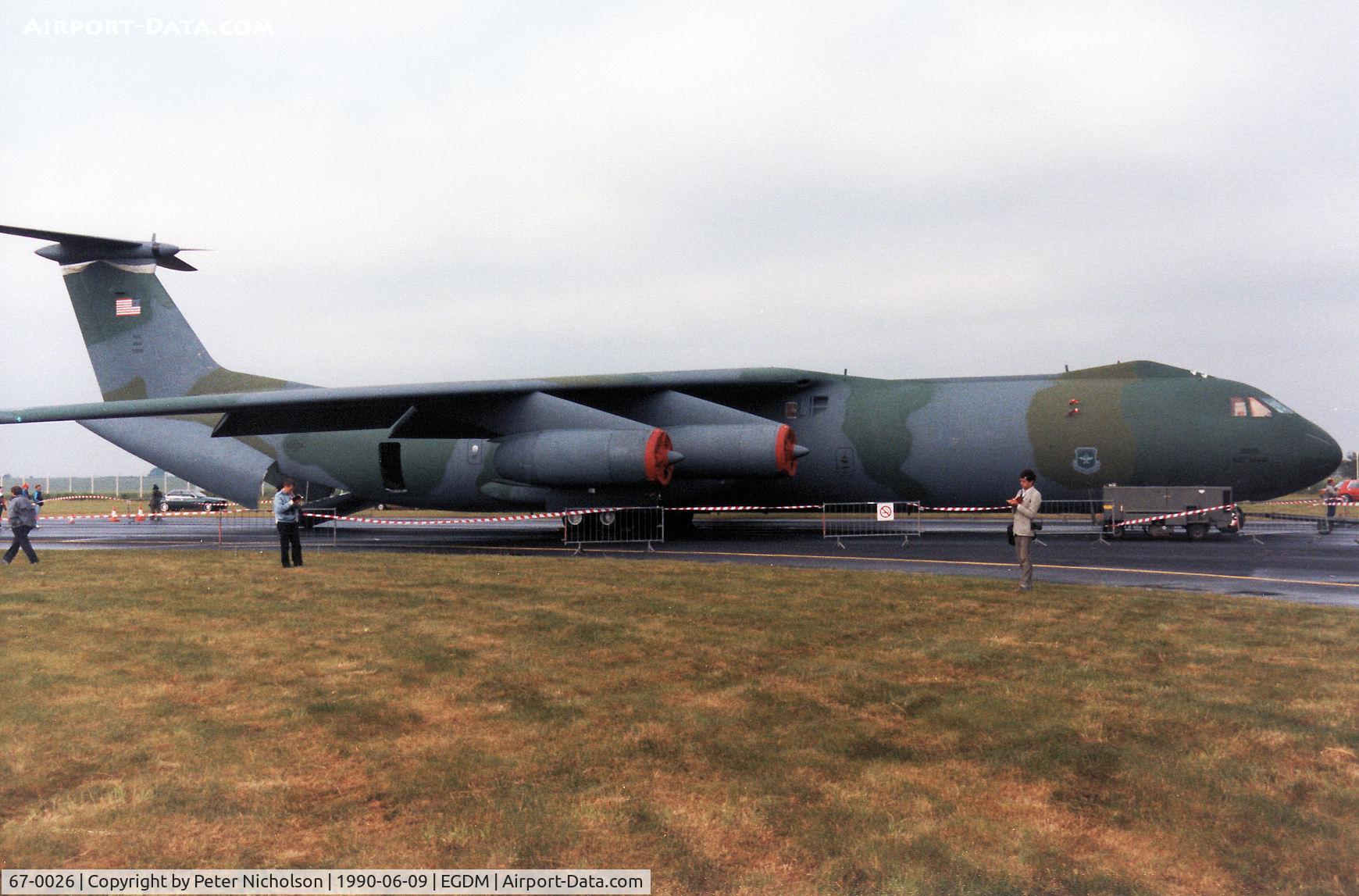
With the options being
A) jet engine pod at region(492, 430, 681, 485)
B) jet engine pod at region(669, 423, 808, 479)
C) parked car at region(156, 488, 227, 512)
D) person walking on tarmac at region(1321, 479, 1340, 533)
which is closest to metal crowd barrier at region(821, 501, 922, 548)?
jet engine pod at region(669, 423, 808, 479)

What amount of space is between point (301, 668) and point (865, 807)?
4749 millimetres

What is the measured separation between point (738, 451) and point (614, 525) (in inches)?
150

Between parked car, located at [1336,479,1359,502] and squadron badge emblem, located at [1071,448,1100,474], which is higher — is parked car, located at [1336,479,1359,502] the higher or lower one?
the lower one

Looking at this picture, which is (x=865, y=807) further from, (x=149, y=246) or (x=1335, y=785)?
(x=149, y=246)

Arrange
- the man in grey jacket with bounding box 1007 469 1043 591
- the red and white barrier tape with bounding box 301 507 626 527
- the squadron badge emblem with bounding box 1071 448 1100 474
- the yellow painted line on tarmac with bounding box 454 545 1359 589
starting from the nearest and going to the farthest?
the man in grey jacket with bounding box 1007 469 1043 591, the yellow painted line on tarmac with bounding box 454 545 1359 589, the squadron badge emblem with bounding box 1071 448 1100 474, the red and white barrier tape with bounding box 301 507 626 527

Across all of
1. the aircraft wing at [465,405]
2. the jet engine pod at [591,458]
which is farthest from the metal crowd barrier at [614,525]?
the aircraft wing at [465,405]

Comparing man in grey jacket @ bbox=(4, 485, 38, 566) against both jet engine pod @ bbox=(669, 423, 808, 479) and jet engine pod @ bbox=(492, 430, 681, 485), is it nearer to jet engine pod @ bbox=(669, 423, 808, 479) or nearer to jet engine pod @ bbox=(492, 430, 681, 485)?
jet engine pod @ bbox=(492, 430, 681, 485)

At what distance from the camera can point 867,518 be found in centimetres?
2162

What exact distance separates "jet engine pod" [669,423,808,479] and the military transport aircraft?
0.04m

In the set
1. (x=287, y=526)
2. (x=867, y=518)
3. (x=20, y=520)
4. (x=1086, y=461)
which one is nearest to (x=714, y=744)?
(x=287, y=526)

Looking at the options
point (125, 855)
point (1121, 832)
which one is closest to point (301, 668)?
point (125, 855)

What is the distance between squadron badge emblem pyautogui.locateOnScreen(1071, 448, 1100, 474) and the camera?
19141mm

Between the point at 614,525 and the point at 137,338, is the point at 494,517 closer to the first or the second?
the point at 614,525

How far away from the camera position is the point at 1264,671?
22.7 feet
